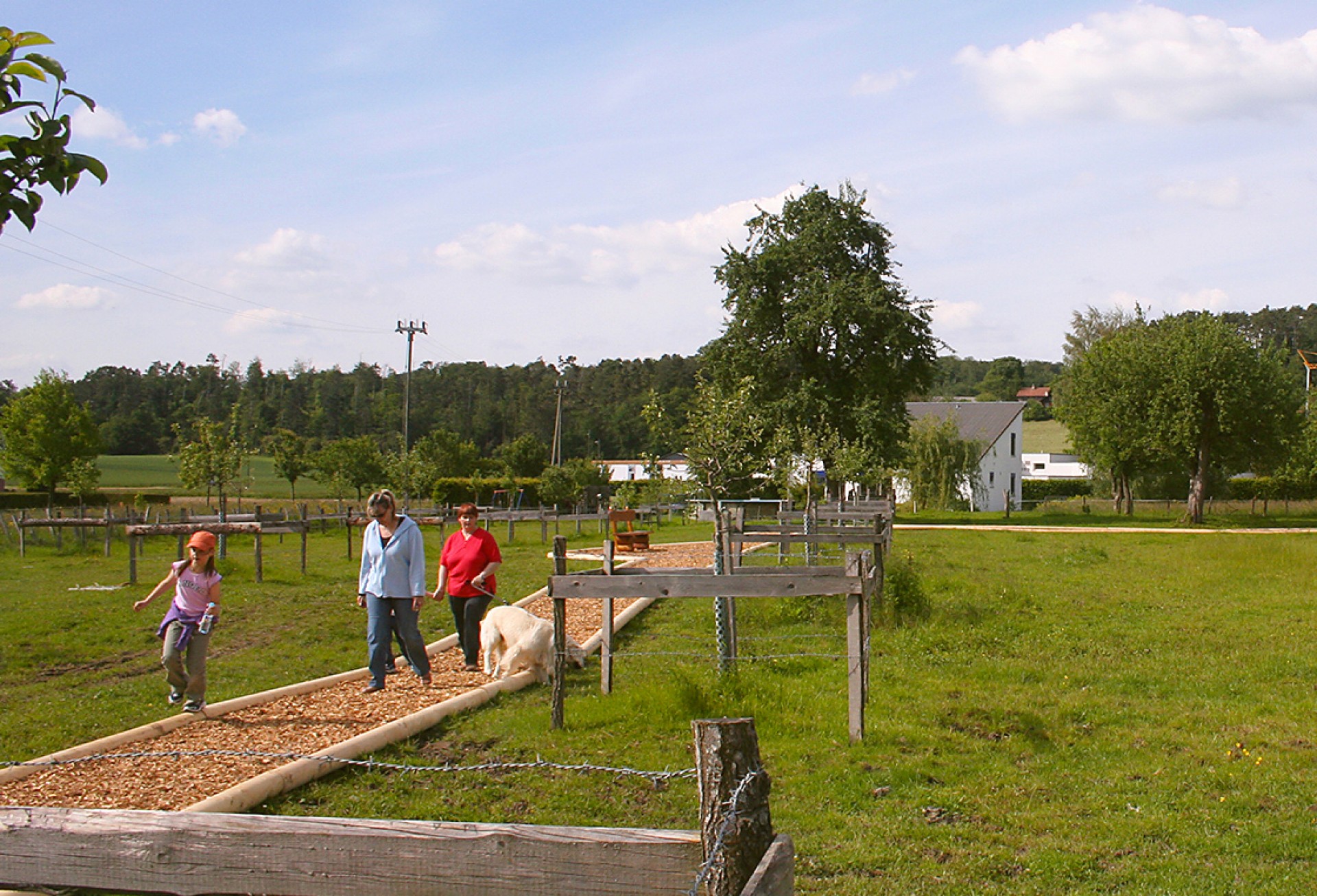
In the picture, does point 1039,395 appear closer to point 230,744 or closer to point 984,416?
point 984,416

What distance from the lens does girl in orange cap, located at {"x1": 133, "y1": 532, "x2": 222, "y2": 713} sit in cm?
800

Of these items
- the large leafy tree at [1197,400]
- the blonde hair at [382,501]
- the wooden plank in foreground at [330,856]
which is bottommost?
the wooden plank in foreground at [330,856]

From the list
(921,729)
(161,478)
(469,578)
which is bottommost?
(921,729)

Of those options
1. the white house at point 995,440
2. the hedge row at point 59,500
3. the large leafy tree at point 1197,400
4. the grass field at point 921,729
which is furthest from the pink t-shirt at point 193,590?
the white house at point 995,440

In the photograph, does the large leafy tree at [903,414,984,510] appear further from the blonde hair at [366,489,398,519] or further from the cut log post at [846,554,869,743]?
the cut log post at [846,554,869,743]

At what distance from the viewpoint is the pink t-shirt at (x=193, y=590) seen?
8023mm

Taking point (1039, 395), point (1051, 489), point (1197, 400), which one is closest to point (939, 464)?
point (1197, 400)

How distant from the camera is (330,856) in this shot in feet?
8.60

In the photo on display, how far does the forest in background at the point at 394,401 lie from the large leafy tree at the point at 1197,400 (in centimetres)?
4692

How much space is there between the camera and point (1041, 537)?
32031mm

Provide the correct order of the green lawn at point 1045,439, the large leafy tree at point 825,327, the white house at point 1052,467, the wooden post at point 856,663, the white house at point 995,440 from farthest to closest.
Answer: the green lawn at point 1045,439 → the white house at point 1052,467 → the white house at point 995,440 → the large leafy tree at point 825,327 → the wooden post at point 856,663

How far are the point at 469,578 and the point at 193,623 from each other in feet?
8.61

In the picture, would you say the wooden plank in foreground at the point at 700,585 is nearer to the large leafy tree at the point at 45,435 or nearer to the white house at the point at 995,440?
the large leafy tree at the point at 45,435

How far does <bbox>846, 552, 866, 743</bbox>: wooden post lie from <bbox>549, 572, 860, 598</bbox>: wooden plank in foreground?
0.11 meters
